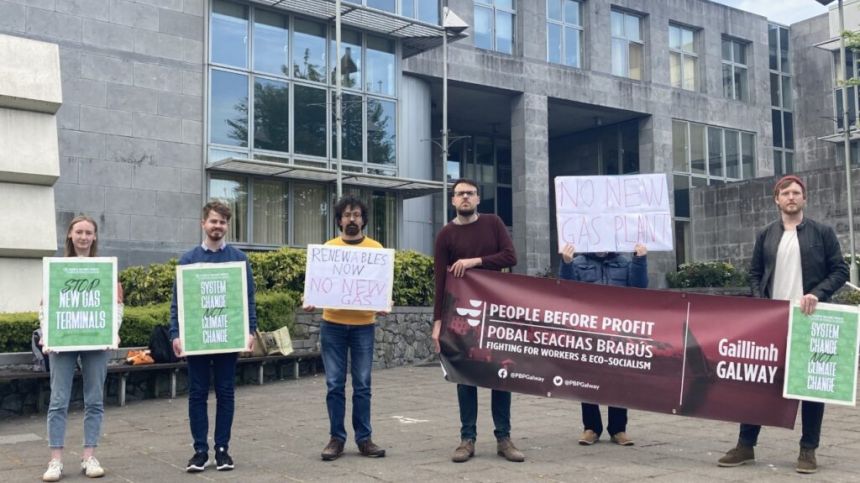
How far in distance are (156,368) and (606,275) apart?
6632 millimetres

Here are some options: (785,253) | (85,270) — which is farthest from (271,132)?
(785,253)

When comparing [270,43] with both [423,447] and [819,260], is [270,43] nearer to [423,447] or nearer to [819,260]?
[423,447]

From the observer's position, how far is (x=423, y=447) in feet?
24.0

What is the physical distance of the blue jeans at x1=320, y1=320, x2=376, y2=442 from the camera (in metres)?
6.73

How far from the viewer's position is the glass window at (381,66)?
22891mm

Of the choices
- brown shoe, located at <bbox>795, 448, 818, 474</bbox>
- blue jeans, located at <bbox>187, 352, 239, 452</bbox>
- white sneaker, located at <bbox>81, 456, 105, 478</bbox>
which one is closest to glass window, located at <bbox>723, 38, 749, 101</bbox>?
brown shoe, located at <bbox>795, 448, 818, 474</bbox>

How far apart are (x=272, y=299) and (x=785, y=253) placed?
8723 millimetres

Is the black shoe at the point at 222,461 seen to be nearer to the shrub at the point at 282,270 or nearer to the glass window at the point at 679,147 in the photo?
the shrub at the point at 282,270

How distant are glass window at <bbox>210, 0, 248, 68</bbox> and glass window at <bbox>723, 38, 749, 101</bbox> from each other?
22.1 metres

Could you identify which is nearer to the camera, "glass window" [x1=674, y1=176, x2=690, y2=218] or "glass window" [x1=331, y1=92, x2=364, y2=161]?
"glass window" [x1=331, y1=92, x2=364, y2=161]

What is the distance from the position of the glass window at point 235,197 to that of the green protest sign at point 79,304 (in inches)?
545

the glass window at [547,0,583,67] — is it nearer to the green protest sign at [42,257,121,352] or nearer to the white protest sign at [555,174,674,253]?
the white protest sign at [555,174,674,253]

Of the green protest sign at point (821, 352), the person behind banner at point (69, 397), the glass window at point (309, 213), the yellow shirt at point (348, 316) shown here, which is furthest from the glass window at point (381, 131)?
the green protest sign at point (821, 352)

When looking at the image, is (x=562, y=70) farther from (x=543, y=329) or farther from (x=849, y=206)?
(x=543, y=329)
